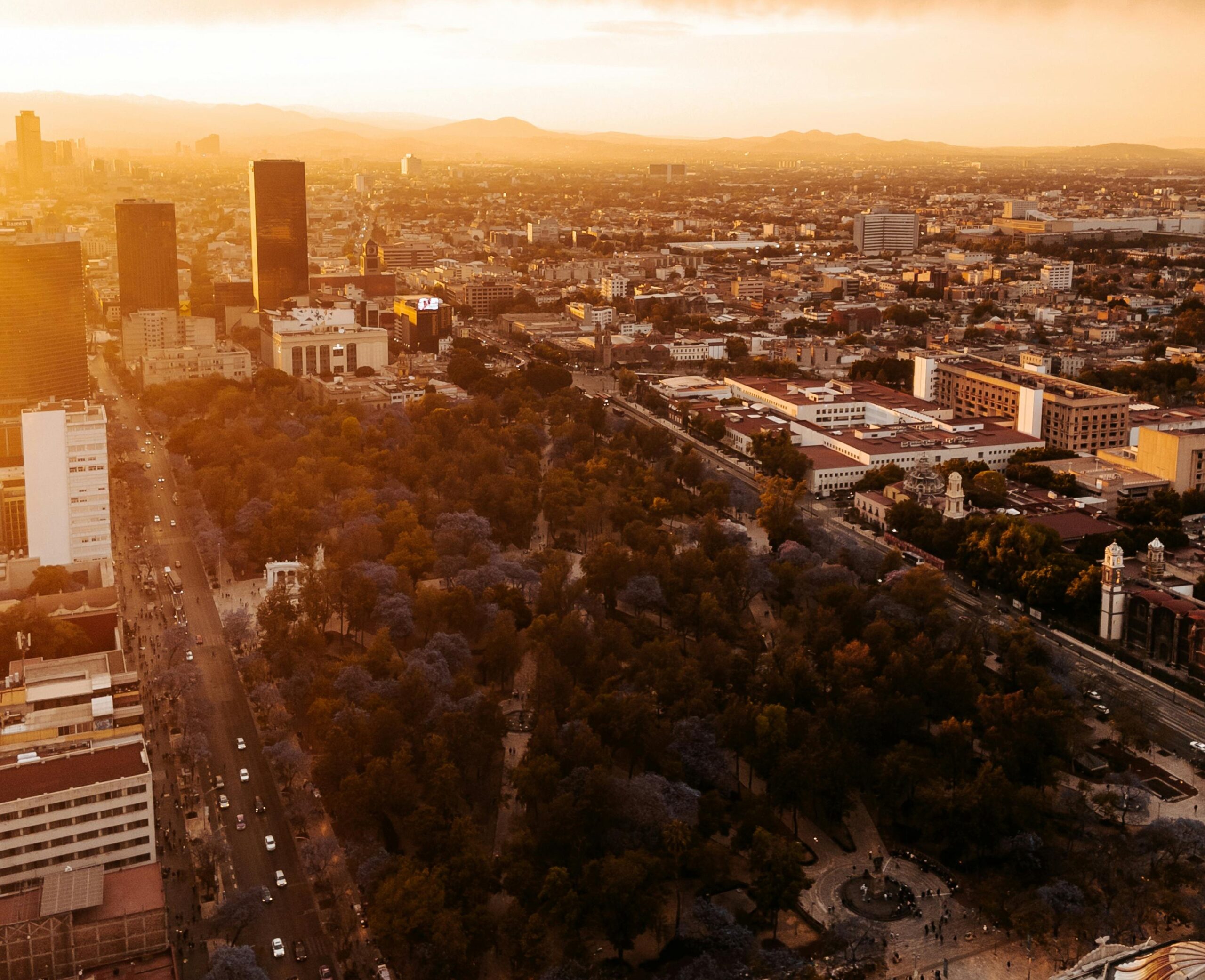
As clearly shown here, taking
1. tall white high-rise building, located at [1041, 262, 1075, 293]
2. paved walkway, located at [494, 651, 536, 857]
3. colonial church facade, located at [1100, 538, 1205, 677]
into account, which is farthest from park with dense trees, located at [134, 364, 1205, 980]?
tall white high-rise building, located at [1041, 262, 1075, 293]

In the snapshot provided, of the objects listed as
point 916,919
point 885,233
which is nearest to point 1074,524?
point 916,919

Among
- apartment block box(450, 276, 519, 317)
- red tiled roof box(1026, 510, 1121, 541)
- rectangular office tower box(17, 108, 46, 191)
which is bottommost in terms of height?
red tiled roof box(1026, 510, 1121, 541)

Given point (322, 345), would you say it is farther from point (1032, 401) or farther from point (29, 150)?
point (29, 150)

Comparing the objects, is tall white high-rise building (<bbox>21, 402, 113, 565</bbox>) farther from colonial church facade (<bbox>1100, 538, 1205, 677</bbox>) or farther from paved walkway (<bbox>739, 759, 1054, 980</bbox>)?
colonial church facade (<bbox>1100, 538, 1205, 677</bbox>)

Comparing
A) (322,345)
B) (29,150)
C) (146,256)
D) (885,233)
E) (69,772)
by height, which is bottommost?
(69,772)

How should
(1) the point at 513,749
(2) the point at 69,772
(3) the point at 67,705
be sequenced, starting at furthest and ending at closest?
(1) the point at 513,749
(3) the point at 67,705
(2) the point at 69,772

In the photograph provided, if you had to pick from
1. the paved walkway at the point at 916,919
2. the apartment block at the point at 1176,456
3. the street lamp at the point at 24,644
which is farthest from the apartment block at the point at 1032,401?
the street lamp at the point at 24,644

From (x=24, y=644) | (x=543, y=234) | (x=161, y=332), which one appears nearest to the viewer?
(x=24, y=644)
